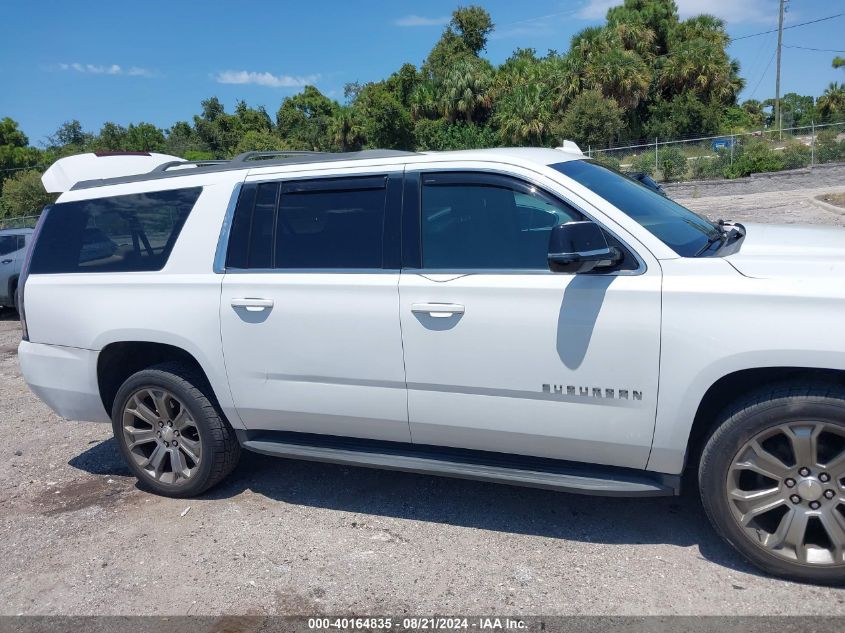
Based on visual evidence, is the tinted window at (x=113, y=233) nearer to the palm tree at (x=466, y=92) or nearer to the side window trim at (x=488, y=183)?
the side window trim at (x=488, y=183)

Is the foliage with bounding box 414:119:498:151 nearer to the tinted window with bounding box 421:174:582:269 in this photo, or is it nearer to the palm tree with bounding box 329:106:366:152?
the palm tree with bounding box 329:106:366:152

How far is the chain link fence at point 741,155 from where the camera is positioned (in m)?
26.7

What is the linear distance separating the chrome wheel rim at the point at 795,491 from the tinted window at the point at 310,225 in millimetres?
2022

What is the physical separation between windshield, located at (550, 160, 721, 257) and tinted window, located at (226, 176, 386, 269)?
39.9 inches

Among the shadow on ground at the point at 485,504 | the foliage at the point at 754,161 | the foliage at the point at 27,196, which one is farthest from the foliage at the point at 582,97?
the shadow on ground at the point at 485,504

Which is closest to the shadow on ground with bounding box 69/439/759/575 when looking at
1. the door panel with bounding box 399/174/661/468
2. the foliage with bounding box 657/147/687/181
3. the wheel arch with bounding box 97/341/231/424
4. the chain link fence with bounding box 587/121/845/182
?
the door panel with bounding box 399/174/661/468

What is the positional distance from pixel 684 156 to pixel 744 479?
27.0 metres

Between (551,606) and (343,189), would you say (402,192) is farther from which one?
(551,606)

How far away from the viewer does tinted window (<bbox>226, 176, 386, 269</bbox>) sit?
3.87m

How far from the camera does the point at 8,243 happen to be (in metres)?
12.6

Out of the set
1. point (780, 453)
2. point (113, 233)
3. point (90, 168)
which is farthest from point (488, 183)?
point (90, 168)

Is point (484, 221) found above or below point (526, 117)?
below

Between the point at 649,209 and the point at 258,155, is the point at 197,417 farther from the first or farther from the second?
the point at 649,209

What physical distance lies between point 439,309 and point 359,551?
136 centimetres
